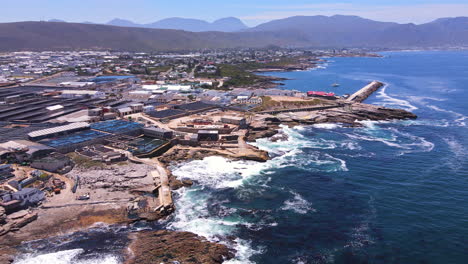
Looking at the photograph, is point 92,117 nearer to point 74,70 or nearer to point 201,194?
point 201,194

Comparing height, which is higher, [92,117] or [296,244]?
[92,117]

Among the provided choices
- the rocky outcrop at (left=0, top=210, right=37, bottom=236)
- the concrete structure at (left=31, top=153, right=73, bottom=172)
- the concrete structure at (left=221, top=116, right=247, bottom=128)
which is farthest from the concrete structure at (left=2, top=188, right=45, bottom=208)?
the concrete structure at (left=221, top=116, right=247, bottom=128)

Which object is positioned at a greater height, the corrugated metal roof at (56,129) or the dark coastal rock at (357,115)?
the corrugated metal roof at (56,129)

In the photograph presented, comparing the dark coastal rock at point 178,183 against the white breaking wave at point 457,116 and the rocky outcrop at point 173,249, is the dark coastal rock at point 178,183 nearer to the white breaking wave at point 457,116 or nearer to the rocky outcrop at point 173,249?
the rocky outcrop at point 173,249

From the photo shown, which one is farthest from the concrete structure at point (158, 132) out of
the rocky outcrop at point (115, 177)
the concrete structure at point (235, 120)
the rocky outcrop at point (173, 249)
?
the rocky outcrop at point (173, 249)

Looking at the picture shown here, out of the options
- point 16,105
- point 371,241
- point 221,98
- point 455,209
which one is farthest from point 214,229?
point 16,105

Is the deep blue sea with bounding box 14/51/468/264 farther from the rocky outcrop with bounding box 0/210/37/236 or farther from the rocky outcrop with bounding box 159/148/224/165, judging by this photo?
the rocky outcrop with bounding box 0/210/37/236
